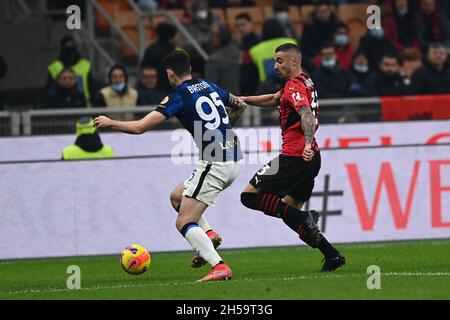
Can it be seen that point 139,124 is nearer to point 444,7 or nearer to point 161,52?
point 161,52

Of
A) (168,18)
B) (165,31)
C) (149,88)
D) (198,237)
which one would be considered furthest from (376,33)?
(198,237)

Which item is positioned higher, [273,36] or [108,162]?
[273,36]

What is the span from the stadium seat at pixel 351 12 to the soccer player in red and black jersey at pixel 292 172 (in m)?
11.2

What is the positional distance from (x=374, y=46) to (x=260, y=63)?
2588 millimetres

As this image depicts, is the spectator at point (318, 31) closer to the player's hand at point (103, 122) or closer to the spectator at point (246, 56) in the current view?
the spectator at point (246, 56)

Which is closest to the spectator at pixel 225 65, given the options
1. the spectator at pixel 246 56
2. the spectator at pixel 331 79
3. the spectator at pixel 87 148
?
the spectator at pixel 246 56

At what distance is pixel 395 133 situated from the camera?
1667 centimetres

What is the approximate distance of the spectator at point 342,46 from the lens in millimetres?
20891

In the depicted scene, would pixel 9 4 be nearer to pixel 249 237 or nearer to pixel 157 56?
pixel 157 56

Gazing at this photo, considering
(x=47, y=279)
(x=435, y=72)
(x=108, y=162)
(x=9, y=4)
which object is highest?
(x=9, y=4)

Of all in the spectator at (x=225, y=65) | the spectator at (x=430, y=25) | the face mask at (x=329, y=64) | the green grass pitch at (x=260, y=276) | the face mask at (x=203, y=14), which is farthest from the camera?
the spectator at (x=430, y=25)

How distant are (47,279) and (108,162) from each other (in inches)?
123
